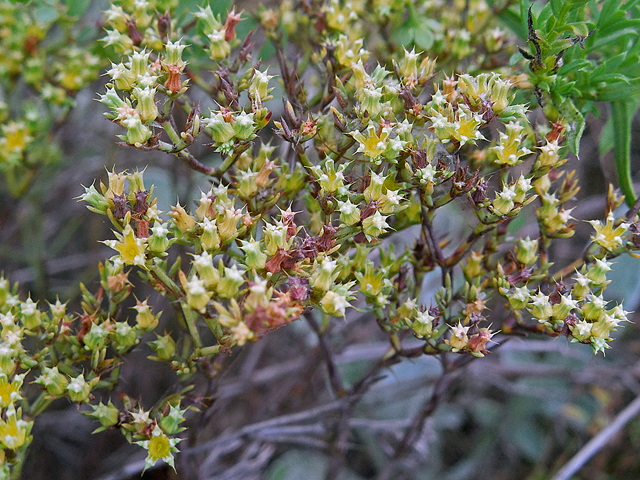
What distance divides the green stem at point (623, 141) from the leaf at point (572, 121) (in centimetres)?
14

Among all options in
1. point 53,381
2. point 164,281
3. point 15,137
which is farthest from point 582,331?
point 15,137

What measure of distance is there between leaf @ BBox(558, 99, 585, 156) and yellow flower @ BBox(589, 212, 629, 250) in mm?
172

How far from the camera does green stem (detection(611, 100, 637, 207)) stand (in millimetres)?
1168

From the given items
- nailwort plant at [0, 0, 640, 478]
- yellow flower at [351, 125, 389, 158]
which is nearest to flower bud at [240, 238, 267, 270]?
nailwort plant at [0, 0, 640, 478]

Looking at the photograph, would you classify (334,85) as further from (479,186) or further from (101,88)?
(101,88)

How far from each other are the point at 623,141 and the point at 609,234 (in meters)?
0.22

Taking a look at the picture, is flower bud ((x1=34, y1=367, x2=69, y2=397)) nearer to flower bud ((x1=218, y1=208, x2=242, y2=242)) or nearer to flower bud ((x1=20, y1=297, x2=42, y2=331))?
flower bud ((x1=20, y1=297, x2=42, y2=331))

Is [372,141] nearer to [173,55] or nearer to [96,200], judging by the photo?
[173,55]

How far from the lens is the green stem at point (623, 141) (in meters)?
1.17

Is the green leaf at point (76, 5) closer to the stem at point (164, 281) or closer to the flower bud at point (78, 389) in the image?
the stem at point (164, 281)

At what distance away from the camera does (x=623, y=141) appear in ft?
3.85

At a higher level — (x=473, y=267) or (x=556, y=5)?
(x=556, y=5)

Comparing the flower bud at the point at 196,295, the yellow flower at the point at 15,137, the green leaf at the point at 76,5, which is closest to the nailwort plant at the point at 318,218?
the flower bud at the point at 196,295

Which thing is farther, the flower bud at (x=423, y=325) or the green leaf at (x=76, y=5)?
the green leaf at (x=76, y=5)
